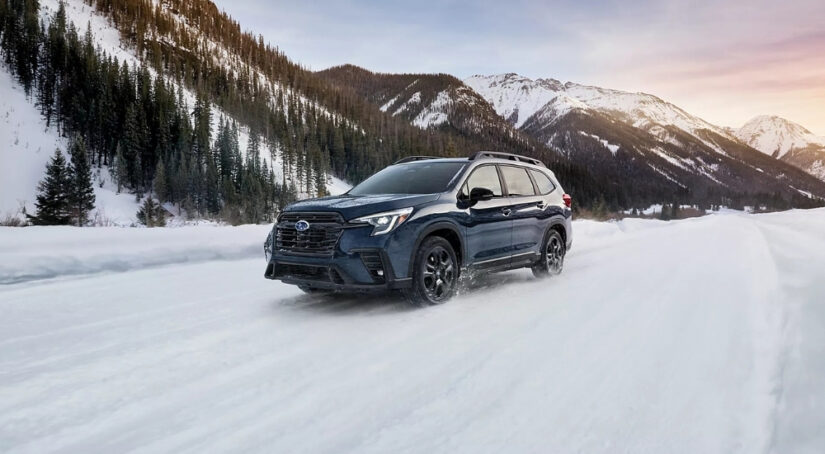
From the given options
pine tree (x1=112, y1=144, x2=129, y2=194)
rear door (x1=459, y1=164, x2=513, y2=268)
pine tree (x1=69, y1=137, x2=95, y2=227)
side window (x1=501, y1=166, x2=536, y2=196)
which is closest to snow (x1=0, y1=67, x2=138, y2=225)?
pine tree (x1=112, y1=144, x2=129, y2=194)

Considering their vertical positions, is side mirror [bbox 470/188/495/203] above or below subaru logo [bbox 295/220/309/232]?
above

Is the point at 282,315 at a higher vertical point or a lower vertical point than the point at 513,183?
lower

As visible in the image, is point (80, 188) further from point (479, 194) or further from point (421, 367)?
point (421, 367)

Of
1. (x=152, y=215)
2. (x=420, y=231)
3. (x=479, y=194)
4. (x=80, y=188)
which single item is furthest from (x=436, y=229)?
(x=80, y=188)

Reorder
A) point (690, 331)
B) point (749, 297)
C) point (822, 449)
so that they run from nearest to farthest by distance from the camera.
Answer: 1. point (822, 449)
2. point (690, 331)
3. point (749, 297)

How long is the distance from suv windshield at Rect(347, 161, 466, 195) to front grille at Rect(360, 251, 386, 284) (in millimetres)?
1347

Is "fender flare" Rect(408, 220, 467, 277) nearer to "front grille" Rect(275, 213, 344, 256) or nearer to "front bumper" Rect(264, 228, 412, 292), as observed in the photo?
"front bumper" Rect(264, 228, 412, 292)

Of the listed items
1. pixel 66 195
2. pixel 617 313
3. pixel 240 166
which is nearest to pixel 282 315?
pixel 617 313

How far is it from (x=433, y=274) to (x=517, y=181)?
2473 mm

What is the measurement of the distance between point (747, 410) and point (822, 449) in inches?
20.8

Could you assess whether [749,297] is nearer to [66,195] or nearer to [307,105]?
[66,195]

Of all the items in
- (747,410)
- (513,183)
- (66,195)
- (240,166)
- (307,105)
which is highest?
(307,105)

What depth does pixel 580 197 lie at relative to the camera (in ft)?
431

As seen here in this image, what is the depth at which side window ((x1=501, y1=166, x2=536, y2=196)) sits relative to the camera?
24.1 ft
